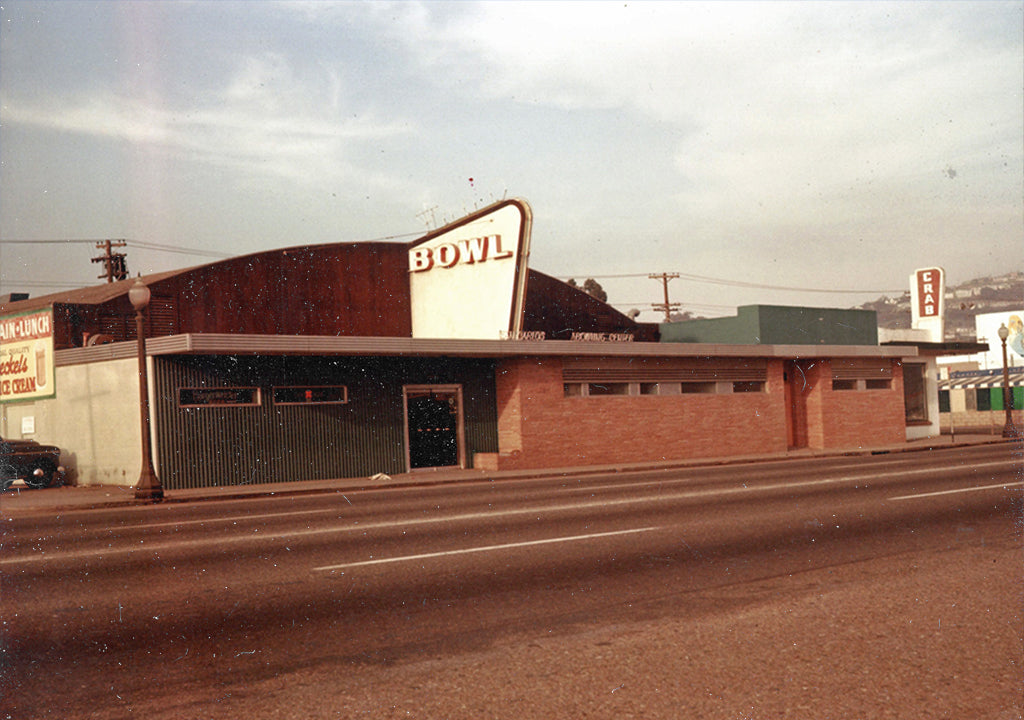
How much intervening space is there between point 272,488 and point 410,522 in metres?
11.0

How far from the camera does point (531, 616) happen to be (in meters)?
7.34

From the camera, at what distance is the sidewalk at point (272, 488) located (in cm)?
1986

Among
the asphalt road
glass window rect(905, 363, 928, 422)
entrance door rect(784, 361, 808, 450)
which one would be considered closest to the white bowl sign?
entrance door rect(784, 361, 808, 450)

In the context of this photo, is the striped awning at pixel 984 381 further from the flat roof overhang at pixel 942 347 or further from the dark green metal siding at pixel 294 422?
the dark green metal siding at pixel 294 422


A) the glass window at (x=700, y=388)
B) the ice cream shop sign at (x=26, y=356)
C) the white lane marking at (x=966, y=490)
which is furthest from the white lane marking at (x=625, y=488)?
the ice cream shop sign at (x=26, y=356)

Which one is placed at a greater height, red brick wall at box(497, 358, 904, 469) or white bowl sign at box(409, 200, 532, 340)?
white bowl sign at box(409, 200, 532, 340)

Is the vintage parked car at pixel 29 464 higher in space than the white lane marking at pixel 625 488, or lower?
higher

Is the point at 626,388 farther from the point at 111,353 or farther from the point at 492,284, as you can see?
the point at 111,353

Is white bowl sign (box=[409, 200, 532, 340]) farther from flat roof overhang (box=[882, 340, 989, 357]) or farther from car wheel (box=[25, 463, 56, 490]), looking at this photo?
flat roof overhang (box=[882, 340, 989, 357])

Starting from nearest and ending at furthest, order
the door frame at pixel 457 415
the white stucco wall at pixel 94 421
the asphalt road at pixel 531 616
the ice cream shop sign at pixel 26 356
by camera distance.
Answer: the asphalt road at pixel 531 616, the white stucco wall at pixel 94 421, the ice cream shop sign at pixel 26 356, the door frame at pixel 457 415

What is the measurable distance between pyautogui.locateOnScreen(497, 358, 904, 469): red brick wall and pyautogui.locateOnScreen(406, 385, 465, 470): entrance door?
4.91 ft

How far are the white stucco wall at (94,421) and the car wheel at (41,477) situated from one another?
976 mm

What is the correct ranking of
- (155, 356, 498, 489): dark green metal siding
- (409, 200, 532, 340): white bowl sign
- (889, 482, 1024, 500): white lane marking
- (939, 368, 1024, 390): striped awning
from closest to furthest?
(889, 482, 1024, 500): white lane marking < (155, 356, 498, 489): dark green metal siding < (409, 200, 532, 340): white bowl sign < (939, 368, 1024, 390): striped awning

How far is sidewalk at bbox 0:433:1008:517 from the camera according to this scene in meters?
19.9
